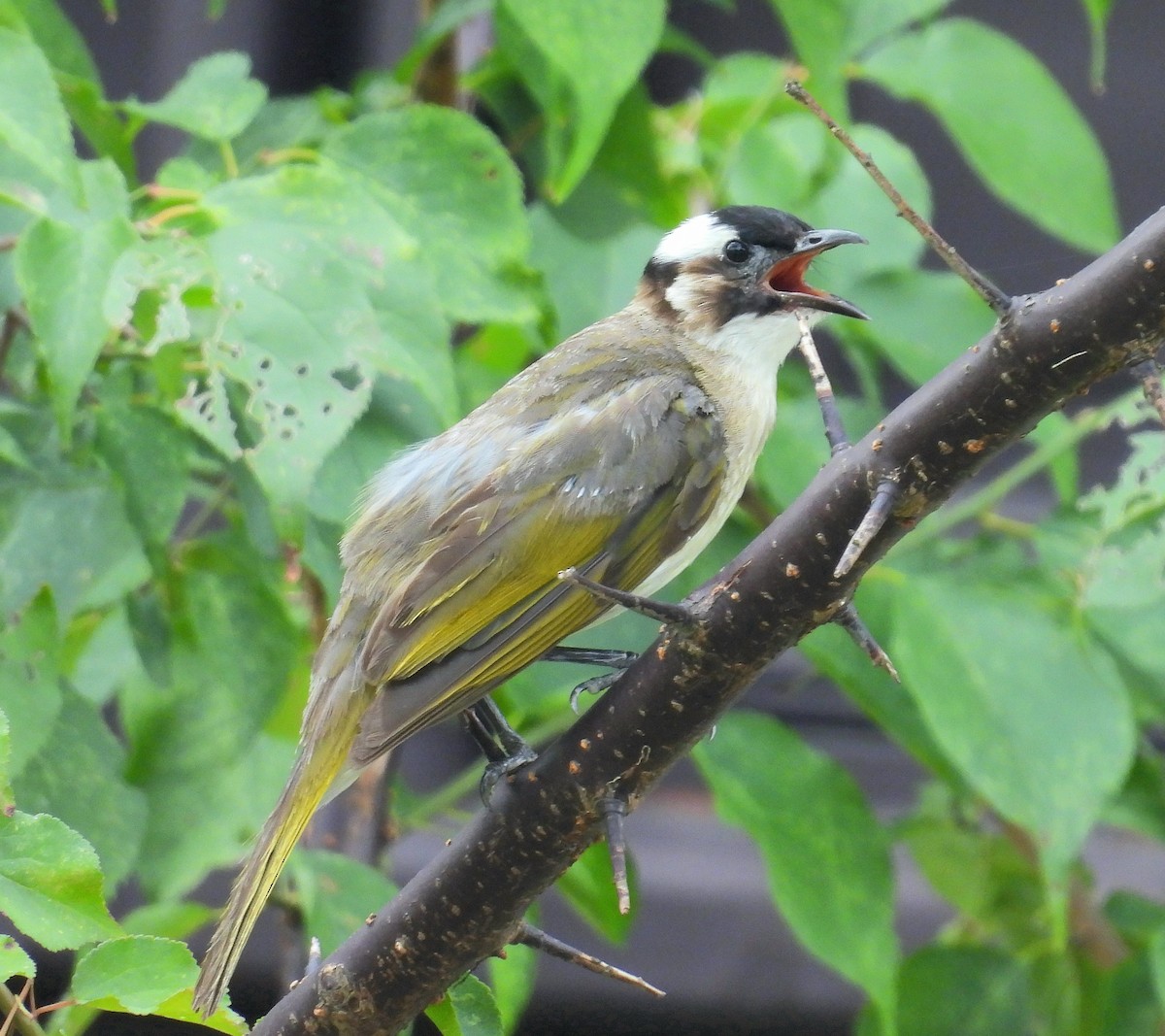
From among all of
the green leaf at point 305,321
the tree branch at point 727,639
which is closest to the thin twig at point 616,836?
the tree branch at point 727,639

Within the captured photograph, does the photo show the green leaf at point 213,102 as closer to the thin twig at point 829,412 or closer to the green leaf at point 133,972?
the thin twig at point 829,412

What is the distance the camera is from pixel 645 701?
116 centimetres

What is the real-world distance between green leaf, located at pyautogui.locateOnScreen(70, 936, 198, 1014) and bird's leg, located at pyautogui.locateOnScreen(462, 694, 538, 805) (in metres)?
0.45

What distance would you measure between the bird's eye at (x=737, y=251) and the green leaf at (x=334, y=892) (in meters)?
1.01

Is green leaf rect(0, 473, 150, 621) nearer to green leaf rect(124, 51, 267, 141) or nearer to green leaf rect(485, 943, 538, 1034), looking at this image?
green leaf rect(124, 51, 267, 141)

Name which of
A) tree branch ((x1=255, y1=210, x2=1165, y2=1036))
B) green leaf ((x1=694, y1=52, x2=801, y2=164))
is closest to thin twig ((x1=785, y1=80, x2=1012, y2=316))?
tree branch ((x1=255, y1=210, x2=1165, y2=1036))

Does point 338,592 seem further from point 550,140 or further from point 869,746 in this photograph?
point 869,746

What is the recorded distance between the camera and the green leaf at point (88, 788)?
1.83 meters

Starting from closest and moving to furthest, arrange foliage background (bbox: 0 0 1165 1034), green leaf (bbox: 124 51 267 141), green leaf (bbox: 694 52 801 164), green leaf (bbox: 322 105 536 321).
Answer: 1. foliage background (bbox: 0 0 1165 1034)
2. green leaf (bbox: 124 51 267 141)
3. green leaf (bbox: 322 105 536 321)
4. green leaf (bbox: 694 52 801 164)

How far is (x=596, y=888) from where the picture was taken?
212 centimetres

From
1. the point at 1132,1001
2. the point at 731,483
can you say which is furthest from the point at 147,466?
the point at 1132,1001

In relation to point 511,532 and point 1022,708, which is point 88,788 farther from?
point 1022,708

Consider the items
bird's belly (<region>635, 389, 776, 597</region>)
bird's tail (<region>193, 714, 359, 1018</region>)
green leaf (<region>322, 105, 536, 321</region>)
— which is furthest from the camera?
green leaf (<region>322, 105, 536, 321</region>)

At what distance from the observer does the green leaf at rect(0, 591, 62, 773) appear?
1714 mm
